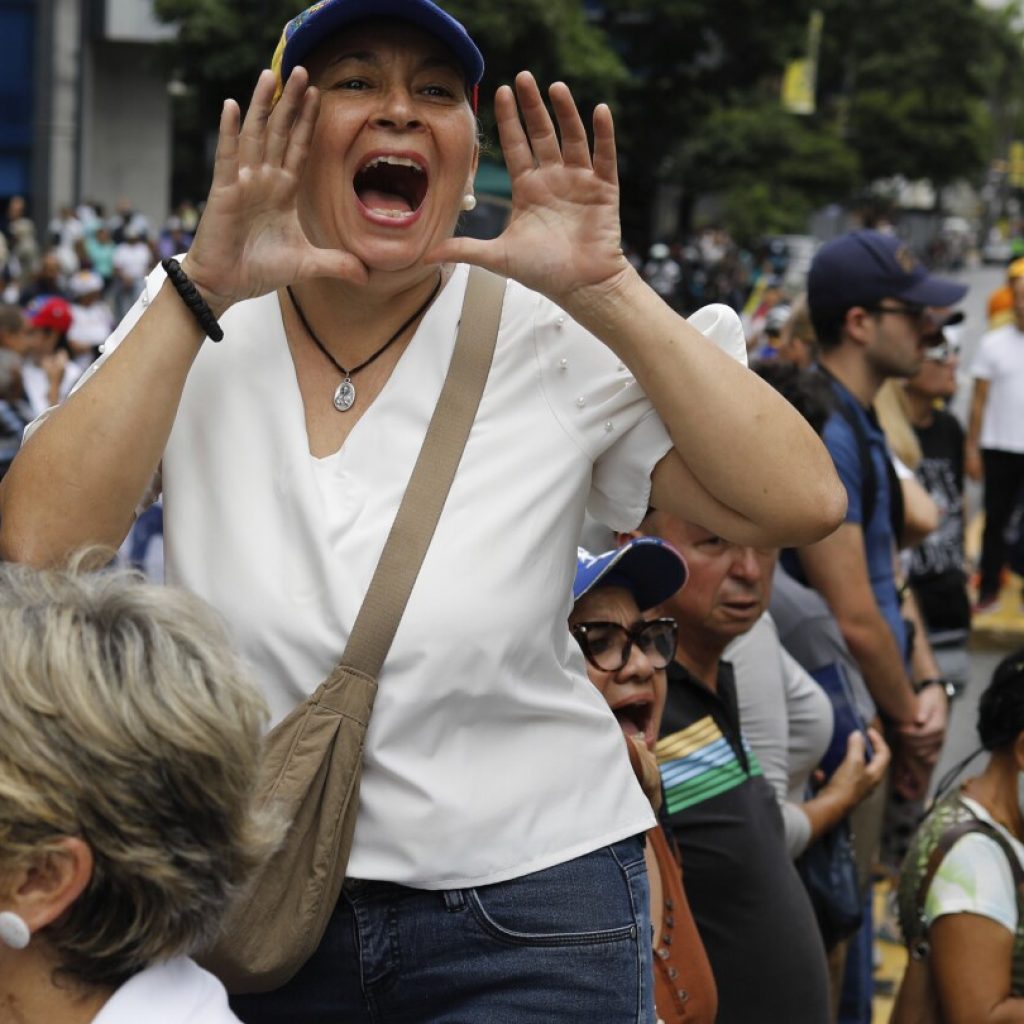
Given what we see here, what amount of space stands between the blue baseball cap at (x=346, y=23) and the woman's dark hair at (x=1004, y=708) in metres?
1.94

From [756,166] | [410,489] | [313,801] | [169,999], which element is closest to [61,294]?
[410,489]

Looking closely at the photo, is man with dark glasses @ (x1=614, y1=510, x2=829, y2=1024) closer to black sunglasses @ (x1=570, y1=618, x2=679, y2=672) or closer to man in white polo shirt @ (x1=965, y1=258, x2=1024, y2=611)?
black sunglasses @ (x1=570, y1=618, x2=679, y2=672)

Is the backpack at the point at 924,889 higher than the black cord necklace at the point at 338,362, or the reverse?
the black cord necklace at the point at 338,362

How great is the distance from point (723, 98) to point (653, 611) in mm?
41833

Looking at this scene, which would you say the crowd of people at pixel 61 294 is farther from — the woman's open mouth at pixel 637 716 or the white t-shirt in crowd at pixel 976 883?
the white t-shirt in crowd at pixel 976 883

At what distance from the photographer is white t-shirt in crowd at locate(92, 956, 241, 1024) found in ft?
5.79

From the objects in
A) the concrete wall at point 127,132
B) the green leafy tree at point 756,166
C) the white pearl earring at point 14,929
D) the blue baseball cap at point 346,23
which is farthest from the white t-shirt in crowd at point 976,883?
the green leafy tree at point 756,166

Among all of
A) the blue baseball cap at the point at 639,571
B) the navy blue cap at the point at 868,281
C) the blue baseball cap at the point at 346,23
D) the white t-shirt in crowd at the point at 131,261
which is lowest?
the white t-shirt in crowd at the point at 131,261

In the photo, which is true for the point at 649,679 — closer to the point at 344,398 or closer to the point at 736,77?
the point at 344,398

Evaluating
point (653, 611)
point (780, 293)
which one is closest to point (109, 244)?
point (780, 293)

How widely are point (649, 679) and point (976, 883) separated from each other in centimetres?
82

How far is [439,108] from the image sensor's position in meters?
2.36

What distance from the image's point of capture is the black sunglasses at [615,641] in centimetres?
309

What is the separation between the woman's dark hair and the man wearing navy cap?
99cm
